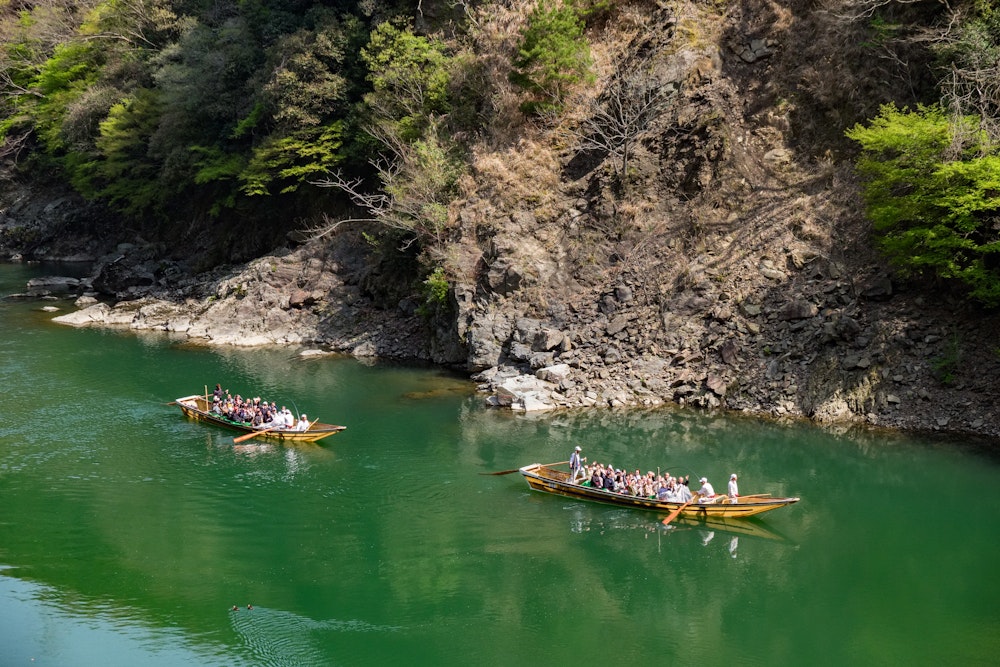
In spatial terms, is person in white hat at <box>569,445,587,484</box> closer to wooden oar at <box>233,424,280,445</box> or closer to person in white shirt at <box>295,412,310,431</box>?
person in white shirt at <box>295,412,310,431</box>

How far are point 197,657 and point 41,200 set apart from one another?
221 feet

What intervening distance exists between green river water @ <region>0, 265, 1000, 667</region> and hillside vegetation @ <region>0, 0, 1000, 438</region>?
3560 mm

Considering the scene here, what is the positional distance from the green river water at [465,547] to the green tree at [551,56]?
17878mm

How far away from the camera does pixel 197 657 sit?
60.2 feet

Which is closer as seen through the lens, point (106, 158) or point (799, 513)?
point (799, 513)

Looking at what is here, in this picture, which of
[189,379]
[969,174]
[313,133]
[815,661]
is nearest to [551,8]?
[313,133]

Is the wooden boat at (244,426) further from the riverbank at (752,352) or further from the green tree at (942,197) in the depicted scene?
the green tree at (942,197)

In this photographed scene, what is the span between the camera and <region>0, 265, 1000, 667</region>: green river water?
18938 mm

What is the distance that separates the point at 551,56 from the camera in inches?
1629

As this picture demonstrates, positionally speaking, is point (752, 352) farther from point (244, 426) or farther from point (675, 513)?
point (244, 426)

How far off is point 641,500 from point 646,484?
1.77 feet

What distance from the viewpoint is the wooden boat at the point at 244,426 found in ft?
102

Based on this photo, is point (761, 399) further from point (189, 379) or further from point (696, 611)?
point (189, 379)

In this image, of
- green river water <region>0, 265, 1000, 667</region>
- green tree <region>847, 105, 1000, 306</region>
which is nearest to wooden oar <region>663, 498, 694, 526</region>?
green river water <region>0, 265, 1000, 667</region>
